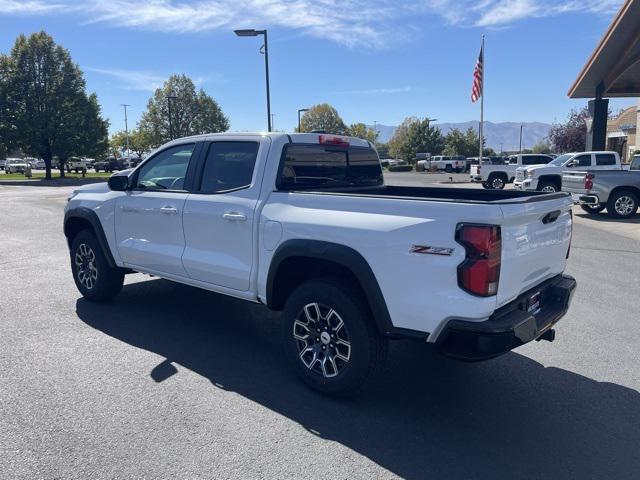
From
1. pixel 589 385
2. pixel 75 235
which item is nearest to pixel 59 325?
pixel 75 235

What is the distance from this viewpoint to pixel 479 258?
296cm

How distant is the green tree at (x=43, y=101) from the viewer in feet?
125

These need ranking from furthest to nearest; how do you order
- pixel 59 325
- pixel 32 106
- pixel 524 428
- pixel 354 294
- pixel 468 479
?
pixel 32 106 → pixel 59 325 → pixel 354 294 → pixel 524 428 → pixel 468 479

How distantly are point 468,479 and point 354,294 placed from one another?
1.34 meters

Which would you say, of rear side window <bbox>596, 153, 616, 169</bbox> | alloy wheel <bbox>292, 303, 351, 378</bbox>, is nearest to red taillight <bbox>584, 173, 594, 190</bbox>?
rear side window <bbox>596, 153, 616, 169</bbox>

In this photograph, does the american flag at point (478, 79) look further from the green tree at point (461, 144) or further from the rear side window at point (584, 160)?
the green tree at point (461, 144)

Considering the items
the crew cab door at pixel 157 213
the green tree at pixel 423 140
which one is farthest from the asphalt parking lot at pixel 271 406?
the green tree at pixel 423 140

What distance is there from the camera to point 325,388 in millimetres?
3775

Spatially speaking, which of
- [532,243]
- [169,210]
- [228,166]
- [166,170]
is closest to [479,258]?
[532,243]

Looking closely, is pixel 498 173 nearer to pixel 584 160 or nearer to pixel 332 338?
pixel 584 160

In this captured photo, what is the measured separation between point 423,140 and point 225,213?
79952 millimetres

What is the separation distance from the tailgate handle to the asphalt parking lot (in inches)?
51.5

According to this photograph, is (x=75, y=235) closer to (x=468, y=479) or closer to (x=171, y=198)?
(x=171, y=198)

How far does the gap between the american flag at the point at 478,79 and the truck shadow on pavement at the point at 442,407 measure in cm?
2795
